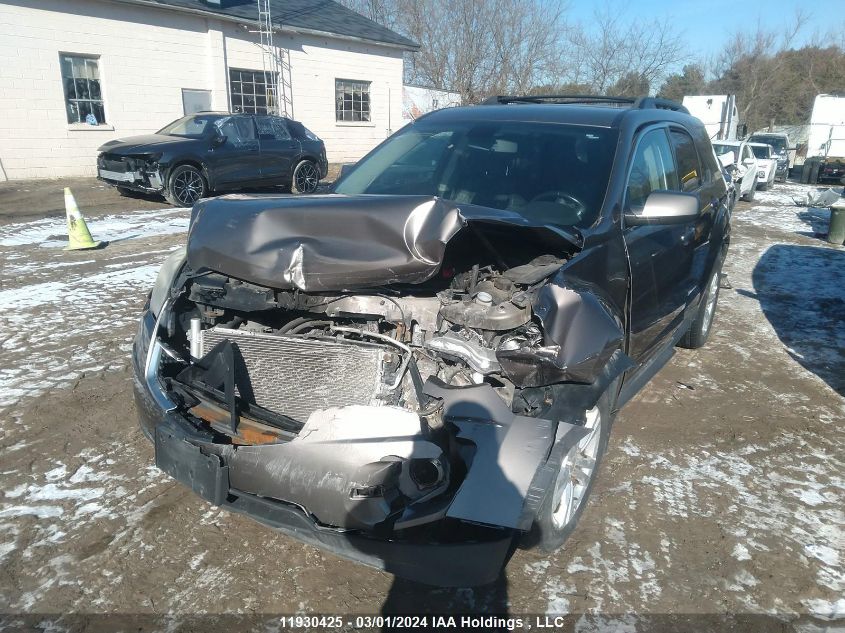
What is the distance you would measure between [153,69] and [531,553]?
16.8m

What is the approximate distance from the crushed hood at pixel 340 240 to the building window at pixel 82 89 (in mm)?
14756

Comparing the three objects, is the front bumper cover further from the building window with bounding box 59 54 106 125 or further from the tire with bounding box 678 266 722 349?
the building window with bounding box 59 54 106 125

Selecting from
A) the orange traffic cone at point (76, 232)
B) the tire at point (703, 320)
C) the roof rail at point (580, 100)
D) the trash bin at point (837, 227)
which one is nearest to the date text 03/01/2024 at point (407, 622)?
the tire at point (703, 320)

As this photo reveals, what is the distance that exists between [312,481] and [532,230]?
4.59ft

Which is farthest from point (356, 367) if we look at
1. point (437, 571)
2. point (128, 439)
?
point (128, 439)

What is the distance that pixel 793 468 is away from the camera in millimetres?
3537

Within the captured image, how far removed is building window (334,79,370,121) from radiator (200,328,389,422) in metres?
19.4

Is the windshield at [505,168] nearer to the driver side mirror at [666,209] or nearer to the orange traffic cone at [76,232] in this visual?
the driver side mirror at [666,209]

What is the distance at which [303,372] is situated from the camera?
2.69 m

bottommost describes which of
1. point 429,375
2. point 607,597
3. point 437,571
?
point 607,597

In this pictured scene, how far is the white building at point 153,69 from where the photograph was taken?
45.9ft

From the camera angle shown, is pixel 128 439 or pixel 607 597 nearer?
pixel 607 597

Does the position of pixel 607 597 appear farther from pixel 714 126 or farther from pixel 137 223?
pixel 714 126

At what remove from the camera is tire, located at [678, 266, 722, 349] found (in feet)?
16.5
